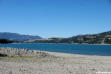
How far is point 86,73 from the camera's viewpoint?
17469mm

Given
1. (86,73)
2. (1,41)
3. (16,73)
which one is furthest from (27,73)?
(1,41)

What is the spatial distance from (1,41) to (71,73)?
120698 millimetres

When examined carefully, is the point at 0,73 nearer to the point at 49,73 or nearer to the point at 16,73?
the point at 16,73

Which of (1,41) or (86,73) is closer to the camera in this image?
(86,73)

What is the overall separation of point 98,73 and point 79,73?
1418 millimetres

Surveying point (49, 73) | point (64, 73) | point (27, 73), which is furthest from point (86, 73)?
point (27, 73)

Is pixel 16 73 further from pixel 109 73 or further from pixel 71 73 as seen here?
pixel 109 73

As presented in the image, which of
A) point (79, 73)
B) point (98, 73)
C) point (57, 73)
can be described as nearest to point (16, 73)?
point (57, 73)

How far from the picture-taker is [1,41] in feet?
439

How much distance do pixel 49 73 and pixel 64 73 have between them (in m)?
1.14

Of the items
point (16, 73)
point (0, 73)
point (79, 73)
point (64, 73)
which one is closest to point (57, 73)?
point (64, 73)

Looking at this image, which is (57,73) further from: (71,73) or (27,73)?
(27,73)

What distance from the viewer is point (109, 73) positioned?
17562mm

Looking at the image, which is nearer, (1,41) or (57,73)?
(57,73)
